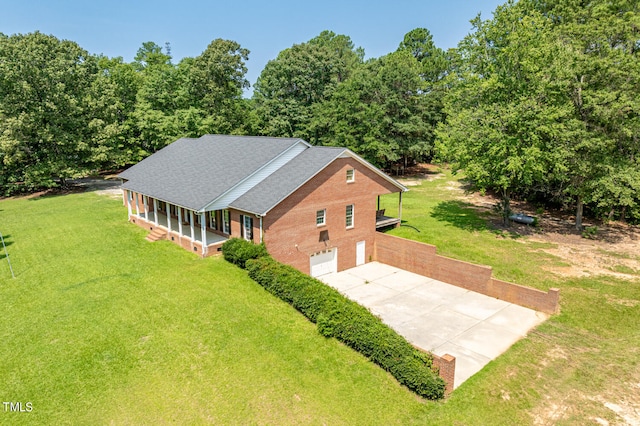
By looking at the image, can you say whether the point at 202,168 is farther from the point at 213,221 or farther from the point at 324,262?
the point at 324,262

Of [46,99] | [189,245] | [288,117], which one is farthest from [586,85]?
[46,99]

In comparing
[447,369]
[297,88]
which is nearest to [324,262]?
[447,369]

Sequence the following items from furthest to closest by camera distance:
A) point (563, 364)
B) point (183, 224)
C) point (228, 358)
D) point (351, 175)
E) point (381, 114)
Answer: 1. point (381, 114)
2. point (183, 224)
3. point (351, 175)
4. point (563, 364)
5. point (228, 358)

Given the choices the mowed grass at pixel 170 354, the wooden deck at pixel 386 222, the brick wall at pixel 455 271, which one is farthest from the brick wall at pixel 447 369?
the wooden deck at pixel 386 222

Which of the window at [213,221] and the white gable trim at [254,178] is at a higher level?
the white gable trim at [254,178]

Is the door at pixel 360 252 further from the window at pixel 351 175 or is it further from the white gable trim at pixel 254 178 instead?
the white gable trim at pixel 254 178

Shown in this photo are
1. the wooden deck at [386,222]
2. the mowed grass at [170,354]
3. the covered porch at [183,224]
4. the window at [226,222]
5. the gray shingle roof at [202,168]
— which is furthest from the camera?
the wooden deck at [386,222]

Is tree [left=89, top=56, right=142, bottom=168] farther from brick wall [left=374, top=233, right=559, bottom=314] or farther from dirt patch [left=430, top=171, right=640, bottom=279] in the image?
dirt patch [left=430, top=171, right=640, bottom=279]
